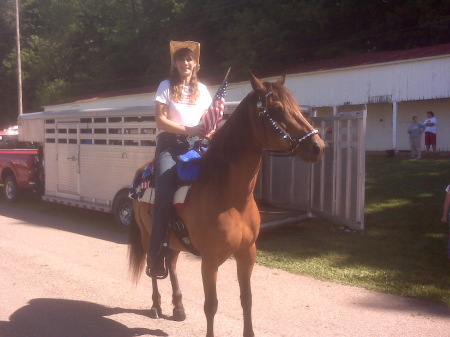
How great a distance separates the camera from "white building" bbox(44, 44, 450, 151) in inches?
942

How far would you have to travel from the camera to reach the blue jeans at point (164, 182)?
499cm

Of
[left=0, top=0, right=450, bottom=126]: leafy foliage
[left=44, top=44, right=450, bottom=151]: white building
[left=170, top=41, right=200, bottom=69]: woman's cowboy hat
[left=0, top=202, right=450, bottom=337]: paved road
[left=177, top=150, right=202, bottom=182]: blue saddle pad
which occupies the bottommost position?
[left=0, top=202, right=450, bottom=337]: paved road

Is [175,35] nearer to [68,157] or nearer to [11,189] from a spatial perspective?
[11,189]

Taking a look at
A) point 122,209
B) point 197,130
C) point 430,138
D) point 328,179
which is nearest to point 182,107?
point 197,130

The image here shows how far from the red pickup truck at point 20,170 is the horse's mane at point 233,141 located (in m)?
11.7

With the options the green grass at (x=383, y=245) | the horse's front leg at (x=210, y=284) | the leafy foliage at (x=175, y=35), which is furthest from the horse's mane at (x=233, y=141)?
the leafy foliage at (x=175, y=35)

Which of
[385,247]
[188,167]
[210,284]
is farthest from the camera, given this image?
[385,247]

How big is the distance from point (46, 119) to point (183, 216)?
1056cm

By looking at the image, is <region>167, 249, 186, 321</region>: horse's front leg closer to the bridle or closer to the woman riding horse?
the woman riding horse

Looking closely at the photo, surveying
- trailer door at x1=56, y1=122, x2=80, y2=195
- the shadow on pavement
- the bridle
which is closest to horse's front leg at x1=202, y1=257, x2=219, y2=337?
the shadow on pavement

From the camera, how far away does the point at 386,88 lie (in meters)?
25.3

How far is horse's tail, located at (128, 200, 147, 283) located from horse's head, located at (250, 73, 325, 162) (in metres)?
2.44

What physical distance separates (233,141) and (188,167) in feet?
1.95

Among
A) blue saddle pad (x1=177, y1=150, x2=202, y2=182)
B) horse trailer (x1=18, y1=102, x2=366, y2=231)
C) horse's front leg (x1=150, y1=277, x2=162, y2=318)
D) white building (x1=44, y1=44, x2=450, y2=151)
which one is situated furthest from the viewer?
white building (x1=44, y1=44, x2=450, y2=151)
